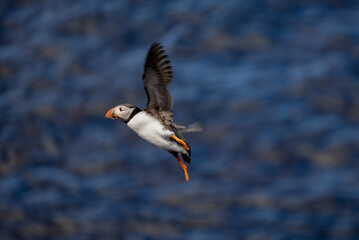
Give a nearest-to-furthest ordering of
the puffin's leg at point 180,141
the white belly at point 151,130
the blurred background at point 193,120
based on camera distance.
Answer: the white belly at point 151,130 < the puffin's leg at point 180,141 < the blurred background at point 193,120

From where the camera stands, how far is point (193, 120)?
53.6 meters

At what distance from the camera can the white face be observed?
8.73 metres

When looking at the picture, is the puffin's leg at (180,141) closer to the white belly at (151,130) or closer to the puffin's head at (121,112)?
the white belly at (151,130)

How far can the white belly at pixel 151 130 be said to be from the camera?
8711mm

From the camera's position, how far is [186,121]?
52625mm

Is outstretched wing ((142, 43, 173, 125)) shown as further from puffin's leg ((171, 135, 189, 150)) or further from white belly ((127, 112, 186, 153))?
puffin's leg ((171, 135, 189, 150))

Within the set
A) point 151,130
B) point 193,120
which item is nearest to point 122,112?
point 151,130

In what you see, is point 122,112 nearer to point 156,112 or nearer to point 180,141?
point 156,112

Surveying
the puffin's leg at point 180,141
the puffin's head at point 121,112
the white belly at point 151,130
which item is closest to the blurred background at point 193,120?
the puffin's leg at point 180,141

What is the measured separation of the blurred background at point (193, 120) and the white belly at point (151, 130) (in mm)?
43120

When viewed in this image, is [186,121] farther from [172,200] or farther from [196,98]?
[172,200]

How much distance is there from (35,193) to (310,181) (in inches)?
1123

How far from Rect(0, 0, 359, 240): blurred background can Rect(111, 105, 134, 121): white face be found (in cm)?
4338

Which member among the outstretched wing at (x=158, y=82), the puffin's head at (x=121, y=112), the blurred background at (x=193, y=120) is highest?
the blurred background at (x=193, y=120)
